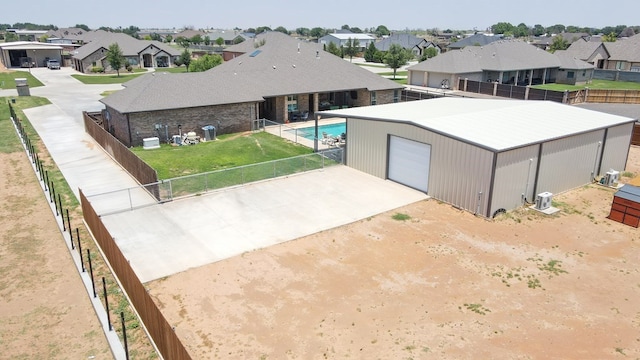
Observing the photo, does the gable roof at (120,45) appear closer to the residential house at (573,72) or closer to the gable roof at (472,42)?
the residential house at (573,72)

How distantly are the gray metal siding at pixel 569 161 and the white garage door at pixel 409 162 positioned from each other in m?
5.14

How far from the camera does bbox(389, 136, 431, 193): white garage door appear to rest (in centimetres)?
2245

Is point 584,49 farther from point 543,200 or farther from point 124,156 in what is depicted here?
point 124,156

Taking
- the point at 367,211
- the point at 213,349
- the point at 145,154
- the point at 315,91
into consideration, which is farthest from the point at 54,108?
the point at 213,349

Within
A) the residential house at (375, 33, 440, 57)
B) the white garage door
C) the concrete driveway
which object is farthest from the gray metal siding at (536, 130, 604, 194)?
the residential house at (375, 33, 440, 57)

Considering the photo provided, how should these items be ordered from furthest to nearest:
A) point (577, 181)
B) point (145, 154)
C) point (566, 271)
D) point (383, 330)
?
1. point (145, 154)
2. point (577, 181)
3. point (566, 271)
4. point (383, 330)

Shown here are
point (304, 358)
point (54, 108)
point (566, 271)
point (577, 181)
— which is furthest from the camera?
point (54, 108)

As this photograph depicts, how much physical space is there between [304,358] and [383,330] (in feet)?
7.69

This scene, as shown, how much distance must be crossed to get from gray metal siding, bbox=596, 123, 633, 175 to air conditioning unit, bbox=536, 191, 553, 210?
7.08m

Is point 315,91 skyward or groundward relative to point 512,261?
skyward

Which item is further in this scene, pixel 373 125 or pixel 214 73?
pixel 214 73

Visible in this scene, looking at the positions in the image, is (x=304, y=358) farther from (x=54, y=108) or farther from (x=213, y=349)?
(x=54, y=108)

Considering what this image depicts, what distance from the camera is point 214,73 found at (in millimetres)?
38000

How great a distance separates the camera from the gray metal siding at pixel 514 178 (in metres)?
19.6
